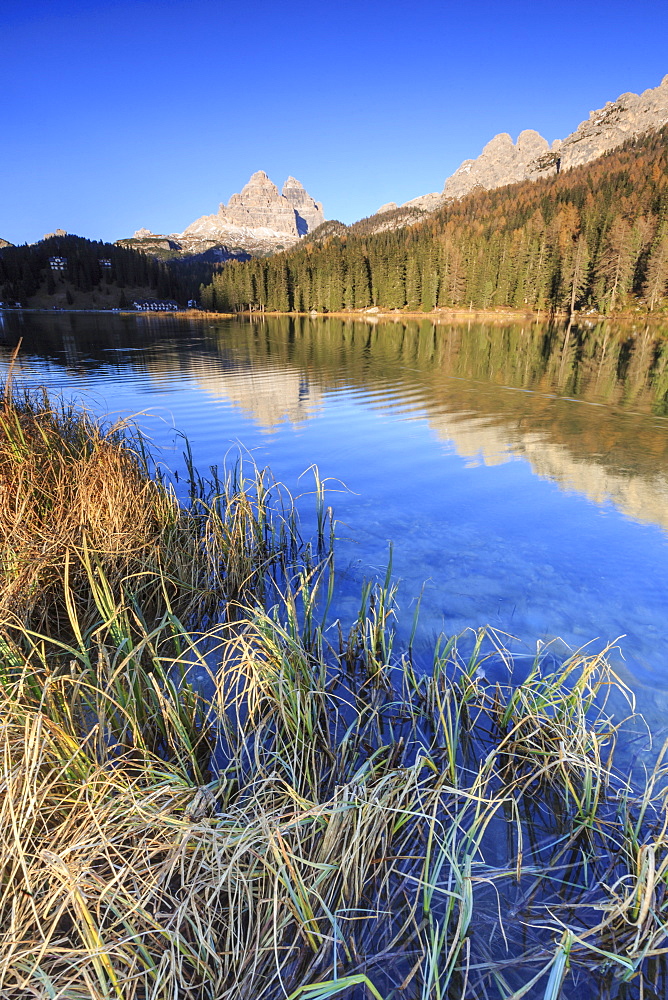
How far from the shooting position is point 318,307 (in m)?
102

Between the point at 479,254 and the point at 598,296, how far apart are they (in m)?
20.1

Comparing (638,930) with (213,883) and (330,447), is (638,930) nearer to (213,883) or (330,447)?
(213,883)

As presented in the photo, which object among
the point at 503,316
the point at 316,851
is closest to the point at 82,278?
the point at 503,316

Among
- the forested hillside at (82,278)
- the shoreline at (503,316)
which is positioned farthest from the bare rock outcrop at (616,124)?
the forested hillside at (82,278)

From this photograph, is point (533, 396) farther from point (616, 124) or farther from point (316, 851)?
point (616, 124)

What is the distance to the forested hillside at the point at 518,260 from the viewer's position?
62.9m

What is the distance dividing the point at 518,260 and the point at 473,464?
75473mm

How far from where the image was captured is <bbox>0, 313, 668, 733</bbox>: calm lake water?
17.2ft

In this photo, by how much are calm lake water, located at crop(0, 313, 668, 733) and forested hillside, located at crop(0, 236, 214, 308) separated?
133 metres

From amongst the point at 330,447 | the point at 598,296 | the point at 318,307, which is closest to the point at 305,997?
the point at 330,447

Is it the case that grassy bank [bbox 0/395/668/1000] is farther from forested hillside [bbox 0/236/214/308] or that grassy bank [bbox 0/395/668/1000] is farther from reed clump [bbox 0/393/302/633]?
forested hillside [bbox 0/236/214/308]

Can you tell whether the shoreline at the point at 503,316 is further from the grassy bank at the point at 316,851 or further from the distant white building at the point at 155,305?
the grassy bank at the point at 316,851

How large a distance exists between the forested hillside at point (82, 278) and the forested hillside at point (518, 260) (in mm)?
37464

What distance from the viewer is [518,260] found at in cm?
7169
